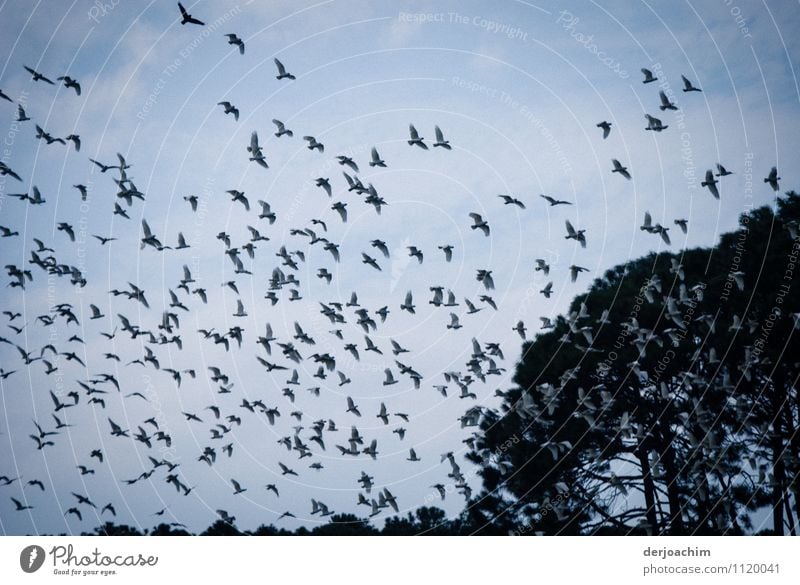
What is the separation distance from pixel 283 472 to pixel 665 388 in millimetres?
16837

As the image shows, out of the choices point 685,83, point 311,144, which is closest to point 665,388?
point 685,83

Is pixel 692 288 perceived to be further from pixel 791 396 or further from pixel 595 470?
pixel 595 470

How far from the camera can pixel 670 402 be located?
36125 mm
